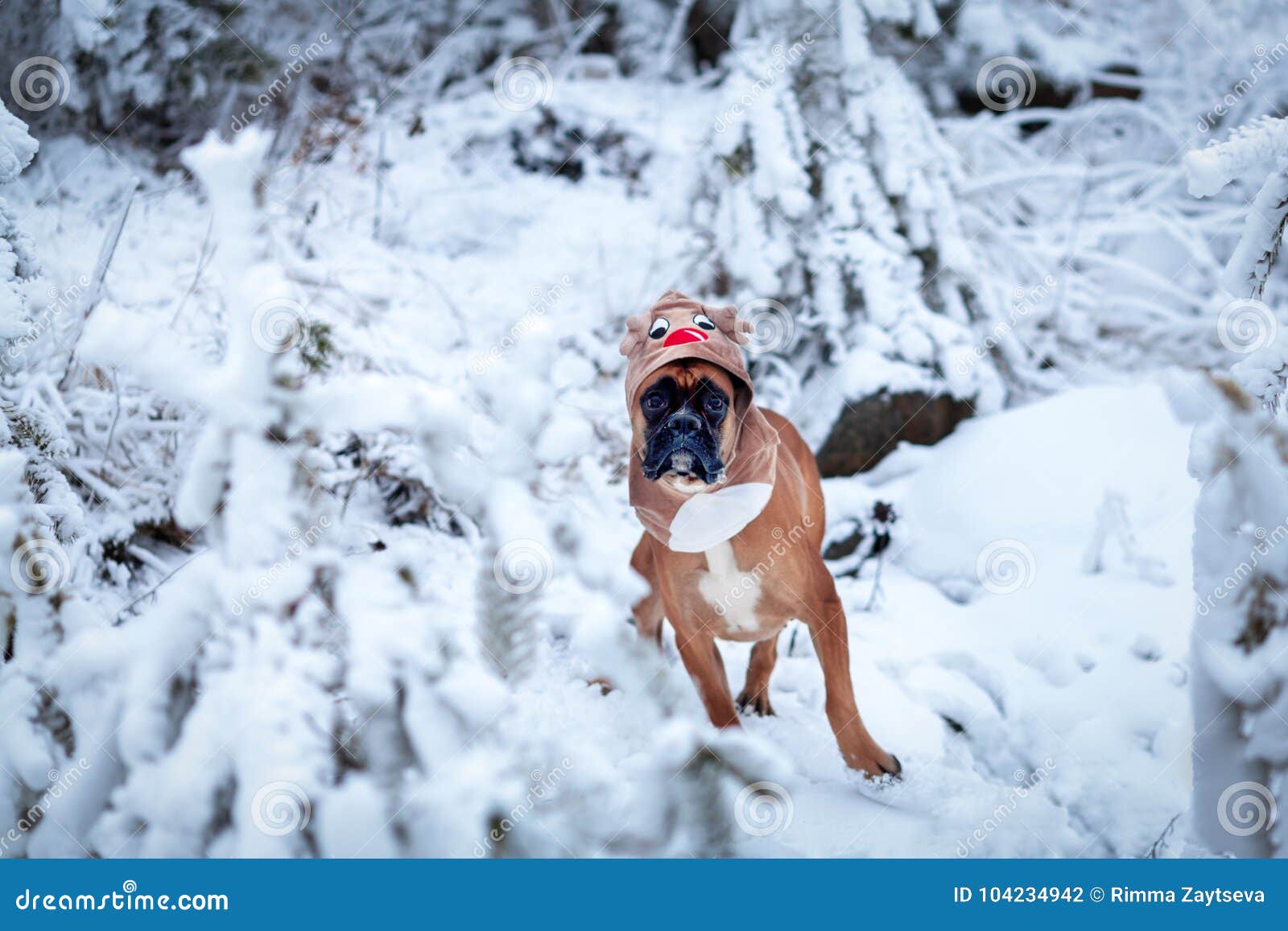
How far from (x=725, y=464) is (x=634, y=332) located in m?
0.31

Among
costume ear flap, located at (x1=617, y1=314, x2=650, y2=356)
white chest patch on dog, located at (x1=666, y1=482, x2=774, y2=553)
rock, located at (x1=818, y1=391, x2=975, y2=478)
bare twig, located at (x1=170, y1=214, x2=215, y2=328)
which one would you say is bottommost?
rock, located at (x1=818, y1=391, x2=975, y2=478)

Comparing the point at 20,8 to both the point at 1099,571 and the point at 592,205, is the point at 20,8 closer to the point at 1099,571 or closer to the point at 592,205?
the point at 592,205

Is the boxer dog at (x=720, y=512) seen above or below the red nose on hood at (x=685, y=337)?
below

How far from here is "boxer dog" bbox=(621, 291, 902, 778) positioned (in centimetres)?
134

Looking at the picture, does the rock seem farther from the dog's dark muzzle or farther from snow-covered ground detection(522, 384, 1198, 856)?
the dog's dark muzzle

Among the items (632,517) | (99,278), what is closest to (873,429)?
(632,517)

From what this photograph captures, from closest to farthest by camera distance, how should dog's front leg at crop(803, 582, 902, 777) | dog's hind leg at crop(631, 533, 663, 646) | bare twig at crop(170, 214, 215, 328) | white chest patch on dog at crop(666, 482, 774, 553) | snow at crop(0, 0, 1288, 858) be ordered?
snow at crop(0, 0, 1288, 858)
white chest patch on dog at crop(666, 482, 774, 553)
dog's front leg at crop(803, 582, 902, 777)
dog's hind leg at crop(631, 533, 663, 646)
bare twig at crop(170, 214, 215, 328)

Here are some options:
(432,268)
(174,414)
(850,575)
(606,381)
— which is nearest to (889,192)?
(606,381)

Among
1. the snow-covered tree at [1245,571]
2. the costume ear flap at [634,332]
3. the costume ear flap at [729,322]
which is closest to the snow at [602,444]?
the snow-covered tree at [1245,571]

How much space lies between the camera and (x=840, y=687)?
1.53 metres

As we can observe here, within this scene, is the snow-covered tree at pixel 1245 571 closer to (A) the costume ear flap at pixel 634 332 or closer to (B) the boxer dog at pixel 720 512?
(B) the boxer dog at pixel 720 512

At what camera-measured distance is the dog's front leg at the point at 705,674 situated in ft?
5.18

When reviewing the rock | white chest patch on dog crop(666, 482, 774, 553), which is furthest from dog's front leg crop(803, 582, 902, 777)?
the rock

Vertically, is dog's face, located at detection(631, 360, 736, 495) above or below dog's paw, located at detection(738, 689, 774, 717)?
above
